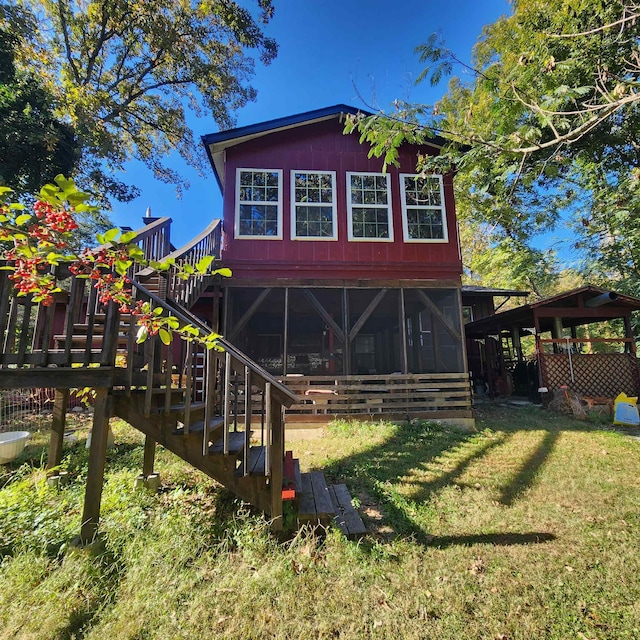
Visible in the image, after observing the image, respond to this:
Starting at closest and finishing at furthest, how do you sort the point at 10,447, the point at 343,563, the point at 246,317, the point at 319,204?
the point at 343,563 < the point at 10,447 < the point at 246,317 < the point at 319,204

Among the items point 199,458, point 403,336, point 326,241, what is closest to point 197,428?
point 199,458

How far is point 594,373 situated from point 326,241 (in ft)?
26.7

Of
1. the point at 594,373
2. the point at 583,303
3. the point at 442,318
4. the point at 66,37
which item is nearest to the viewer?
the point at 442,318

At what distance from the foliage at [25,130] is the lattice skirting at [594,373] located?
16.3 meters

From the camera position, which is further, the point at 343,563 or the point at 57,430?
the point at 57,430

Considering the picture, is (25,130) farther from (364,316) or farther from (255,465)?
(255,465)

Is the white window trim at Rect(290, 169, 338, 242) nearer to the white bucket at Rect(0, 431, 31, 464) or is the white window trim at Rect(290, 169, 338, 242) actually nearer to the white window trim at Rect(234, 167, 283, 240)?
the white window trim at Rect(234, 167, 283, 240)

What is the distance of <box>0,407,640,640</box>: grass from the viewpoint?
1934 mm

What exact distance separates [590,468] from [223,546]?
4759 mm

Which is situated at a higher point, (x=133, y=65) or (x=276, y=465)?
(x=133, y=65)

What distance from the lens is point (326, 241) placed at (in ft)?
25.5

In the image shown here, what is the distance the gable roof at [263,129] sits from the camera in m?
7.60

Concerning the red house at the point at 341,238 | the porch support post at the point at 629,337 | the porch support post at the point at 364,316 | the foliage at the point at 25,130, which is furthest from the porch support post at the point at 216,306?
the porch support post at the point at 629,337

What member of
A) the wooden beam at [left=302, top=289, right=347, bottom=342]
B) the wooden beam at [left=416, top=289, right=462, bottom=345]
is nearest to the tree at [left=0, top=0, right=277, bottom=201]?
the wooden beam at [left=302, top=289, right=347, bottom=342]
